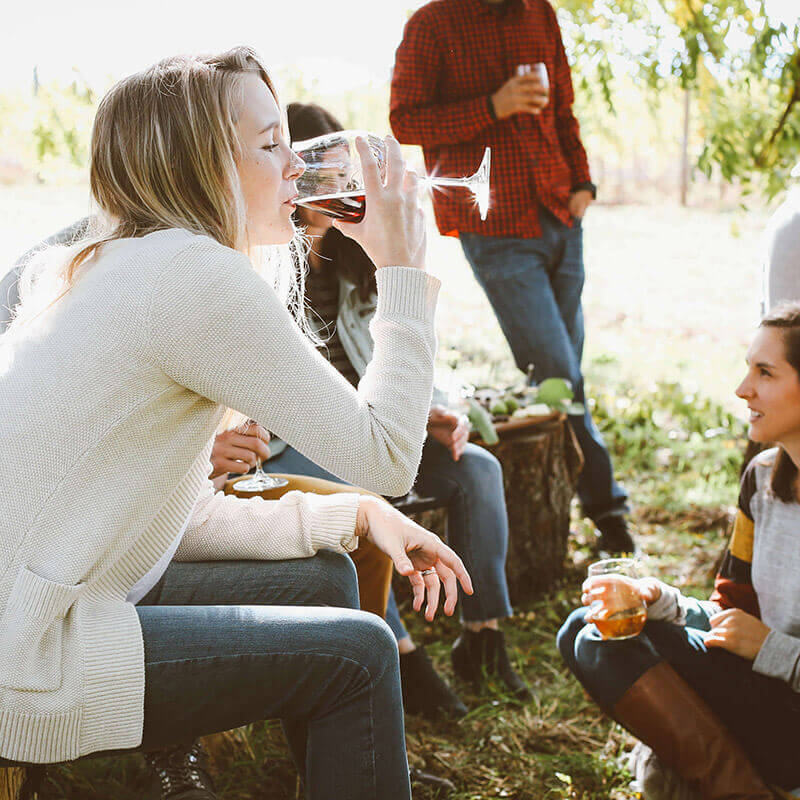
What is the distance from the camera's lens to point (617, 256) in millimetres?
9266

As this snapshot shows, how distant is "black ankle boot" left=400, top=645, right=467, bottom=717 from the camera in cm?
231

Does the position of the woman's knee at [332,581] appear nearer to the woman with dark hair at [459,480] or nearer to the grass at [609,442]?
the grass at [609,442]

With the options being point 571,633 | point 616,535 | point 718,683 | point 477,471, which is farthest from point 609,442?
point 718,683

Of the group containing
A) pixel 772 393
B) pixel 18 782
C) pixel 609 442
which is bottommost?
pixel 609 442

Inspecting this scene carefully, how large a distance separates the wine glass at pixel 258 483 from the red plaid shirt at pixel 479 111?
1.42 metres

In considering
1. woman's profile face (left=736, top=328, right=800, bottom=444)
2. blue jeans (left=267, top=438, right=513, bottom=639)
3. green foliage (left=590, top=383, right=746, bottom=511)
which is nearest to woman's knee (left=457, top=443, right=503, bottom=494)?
blue jeans (left=267, top=438, right=513, bottom=639)

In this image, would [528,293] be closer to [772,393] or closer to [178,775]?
[772,393]

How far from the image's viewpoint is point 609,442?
4.62 metres

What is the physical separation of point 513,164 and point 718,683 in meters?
1.92

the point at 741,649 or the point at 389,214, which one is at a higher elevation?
the point at 389,214

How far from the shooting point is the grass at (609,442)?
2.08 m

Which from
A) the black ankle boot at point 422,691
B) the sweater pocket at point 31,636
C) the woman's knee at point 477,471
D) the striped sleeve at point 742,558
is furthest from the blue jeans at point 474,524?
the sweater pocket at point 31,636

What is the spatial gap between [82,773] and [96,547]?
3.37 ft

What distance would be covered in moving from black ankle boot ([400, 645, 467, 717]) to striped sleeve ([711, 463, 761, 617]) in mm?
698
